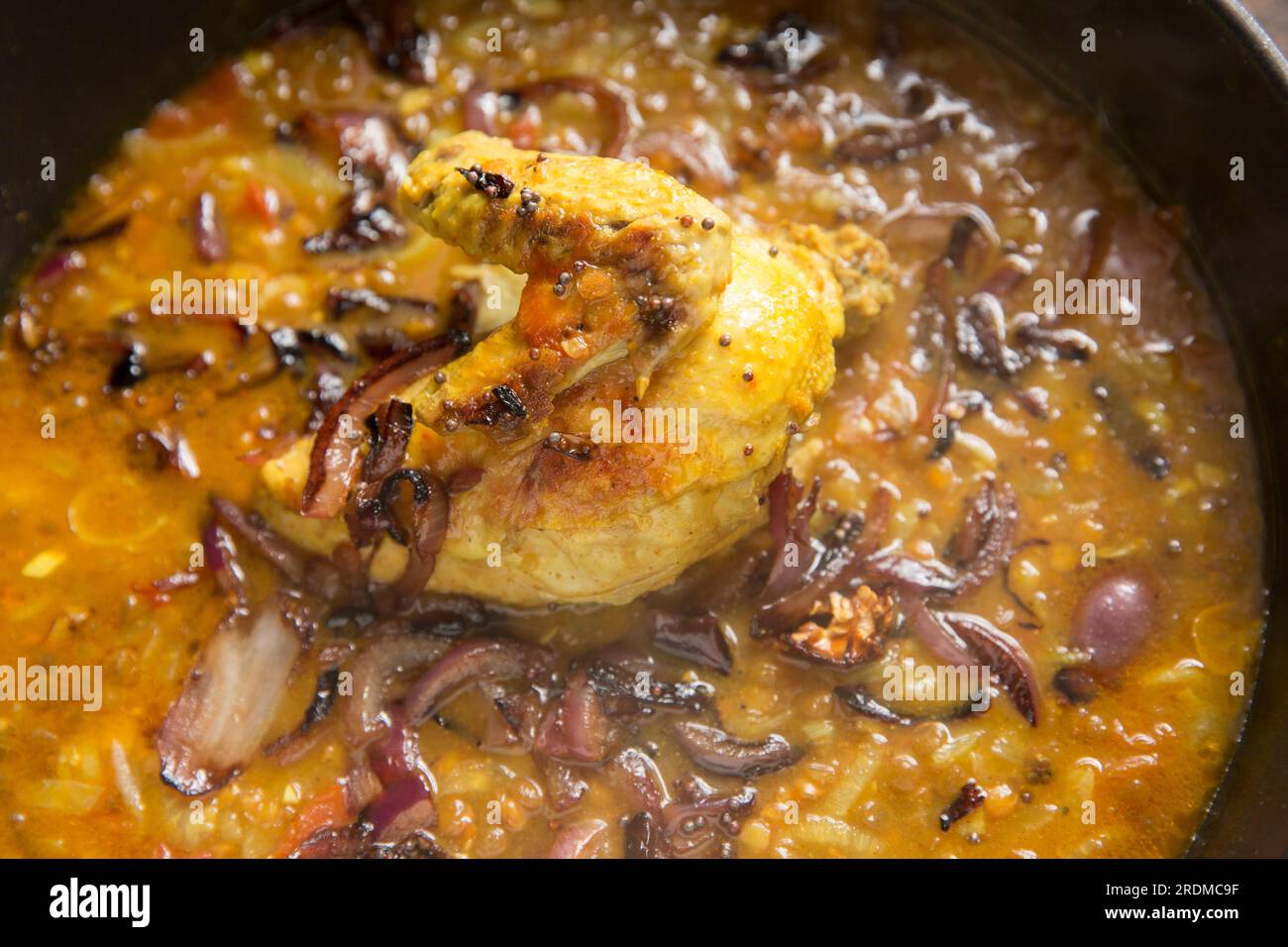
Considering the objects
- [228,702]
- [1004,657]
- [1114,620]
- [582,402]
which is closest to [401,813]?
[228,702]

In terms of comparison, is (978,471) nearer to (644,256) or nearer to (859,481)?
(859,481)

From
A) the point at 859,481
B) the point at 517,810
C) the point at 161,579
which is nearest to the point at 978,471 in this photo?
the point at 859,481

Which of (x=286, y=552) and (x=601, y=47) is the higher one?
(x=601, y=47)

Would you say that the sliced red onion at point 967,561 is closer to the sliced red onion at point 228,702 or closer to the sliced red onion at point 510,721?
the sliced red onion at point 510,721

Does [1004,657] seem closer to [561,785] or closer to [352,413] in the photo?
[561,785]

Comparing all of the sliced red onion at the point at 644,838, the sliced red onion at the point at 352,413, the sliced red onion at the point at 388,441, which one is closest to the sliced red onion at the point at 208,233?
the sliced red onion at the point at 352,413

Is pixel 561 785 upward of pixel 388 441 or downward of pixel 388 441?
downward
